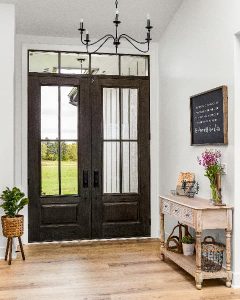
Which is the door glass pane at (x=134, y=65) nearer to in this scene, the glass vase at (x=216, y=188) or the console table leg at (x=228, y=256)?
the glass vase at (x=216, y=188)

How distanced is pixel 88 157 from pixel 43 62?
1.54m

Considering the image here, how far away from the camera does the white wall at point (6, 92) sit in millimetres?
5074

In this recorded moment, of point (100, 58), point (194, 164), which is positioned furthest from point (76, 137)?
point (194, 164)

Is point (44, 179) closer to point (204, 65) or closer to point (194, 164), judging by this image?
point (194, 164)

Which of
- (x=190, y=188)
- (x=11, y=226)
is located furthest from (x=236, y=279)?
(x=11, y=226)

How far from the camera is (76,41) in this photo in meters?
6.02

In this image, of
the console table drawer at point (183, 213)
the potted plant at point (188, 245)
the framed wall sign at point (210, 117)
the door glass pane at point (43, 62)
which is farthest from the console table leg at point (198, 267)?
the door glass pane at point (43, 62)

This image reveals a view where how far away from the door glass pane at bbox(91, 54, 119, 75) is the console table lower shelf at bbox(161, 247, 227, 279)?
9.07 ft

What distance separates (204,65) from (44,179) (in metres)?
2.81

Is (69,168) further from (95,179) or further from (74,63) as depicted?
(74,63)

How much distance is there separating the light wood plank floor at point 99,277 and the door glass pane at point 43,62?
255cm

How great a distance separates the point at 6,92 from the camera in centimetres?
509

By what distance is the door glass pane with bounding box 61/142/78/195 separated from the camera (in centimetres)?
598

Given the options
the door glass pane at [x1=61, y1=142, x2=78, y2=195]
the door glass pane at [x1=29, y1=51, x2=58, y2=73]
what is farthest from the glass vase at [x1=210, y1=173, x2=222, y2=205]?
the door glass pane at [x1=29, y1=51, x2=58, y2=73]
